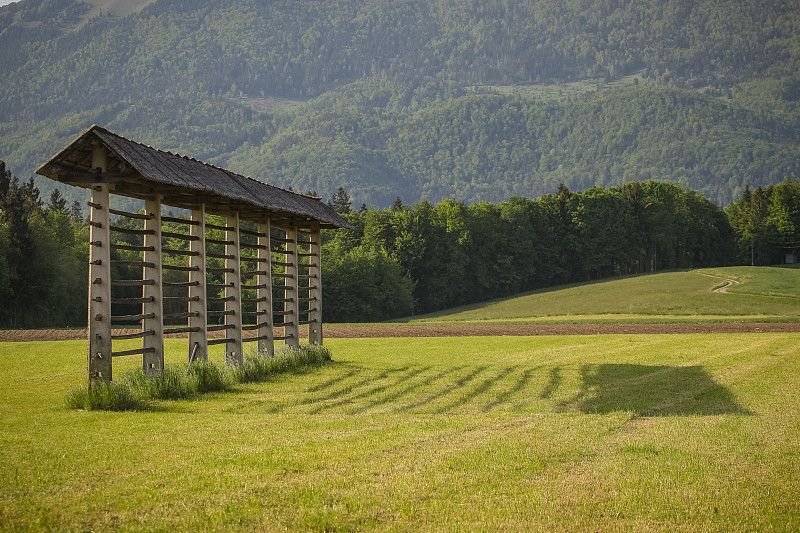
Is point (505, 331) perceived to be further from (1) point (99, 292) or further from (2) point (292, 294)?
(1) point (99, 292)

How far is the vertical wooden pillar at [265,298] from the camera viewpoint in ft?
71.6

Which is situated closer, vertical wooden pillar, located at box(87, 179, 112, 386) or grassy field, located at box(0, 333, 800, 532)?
grassy field, located at box(0, 333, 800, 532)

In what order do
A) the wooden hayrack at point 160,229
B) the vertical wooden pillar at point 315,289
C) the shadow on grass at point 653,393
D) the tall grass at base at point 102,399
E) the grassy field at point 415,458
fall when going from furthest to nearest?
the vertical wooden pillar at point 315,289
the wooden hayrack at point 160,229
the shadow on grass at point 653,393
the tall grass at base at point 102,399
the grassy field at point 415,458

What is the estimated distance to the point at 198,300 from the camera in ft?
58.2

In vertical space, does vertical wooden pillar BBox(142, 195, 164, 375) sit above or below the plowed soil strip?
above

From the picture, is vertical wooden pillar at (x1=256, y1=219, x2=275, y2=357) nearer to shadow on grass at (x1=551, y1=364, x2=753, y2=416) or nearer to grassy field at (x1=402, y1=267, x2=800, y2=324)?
shadow on grass at (x1=551, y1=364, x2=753, y2=416)

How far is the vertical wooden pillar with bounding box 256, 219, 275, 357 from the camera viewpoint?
21.8 meters

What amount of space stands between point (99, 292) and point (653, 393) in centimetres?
1127

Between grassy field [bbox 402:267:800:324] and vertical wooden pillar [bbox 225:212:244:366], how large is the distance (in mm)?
34892

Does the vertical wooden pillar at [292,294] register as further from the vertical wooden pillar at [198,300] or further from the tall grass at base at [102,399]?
the tall grass at base at [102,399]

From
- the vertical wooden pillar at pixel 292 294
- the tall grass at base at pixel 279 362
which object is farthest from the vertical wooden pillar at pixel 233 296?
the vertical wooden pillar at pixel 292 294

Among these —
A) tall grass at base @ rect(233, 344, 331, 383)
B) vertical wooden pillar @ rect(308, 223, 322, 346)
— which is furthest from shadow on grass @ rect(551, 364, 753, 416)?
vertical wooden pillar @ rect(308, 223, 322, 346)

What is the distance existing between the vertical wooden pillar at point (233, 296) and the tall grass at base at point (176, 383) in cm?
49

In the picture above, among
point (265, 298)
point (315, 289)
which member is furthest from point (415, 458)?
point (315, 289)
